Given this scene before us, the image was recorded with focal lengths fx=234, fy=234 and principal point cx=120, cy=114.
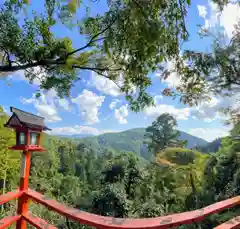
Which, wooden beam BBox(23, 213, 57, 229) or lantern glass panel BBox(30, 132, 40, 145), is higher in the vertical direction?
lantern glass panel BBox(30, 132, 40, 145)

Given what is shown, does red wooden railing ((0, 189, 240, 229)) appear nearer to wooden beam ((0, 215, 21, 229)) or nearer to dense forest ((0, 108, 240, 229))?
wooden beam ((0, 215, 21, 229))

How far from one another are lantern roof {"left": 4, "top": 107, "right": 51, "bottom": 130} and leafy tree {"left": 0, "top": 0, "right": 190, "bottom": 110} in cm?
81

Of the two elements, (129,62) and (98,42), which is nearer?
(129,62)

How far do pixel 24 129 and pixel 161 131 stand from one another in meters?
24.6

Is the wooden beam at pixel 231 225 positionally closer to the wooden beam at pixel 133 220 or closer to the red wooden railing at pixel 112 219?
the red wooden railing at pixel 112 219

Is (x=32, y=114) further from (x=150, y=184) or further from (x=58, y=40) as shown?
(x=150, y=184)

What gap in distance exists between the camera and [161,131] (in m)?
25.8

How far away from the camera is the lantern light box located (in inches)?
69.9

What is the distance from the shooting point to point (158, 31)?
1.35 meters

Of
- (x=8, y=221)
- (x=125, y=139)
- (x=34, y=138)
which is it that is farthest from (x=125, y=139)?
(x=8, y=221)

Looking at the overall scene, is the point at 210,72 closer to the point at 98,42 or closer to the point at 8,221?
the point at 98,42

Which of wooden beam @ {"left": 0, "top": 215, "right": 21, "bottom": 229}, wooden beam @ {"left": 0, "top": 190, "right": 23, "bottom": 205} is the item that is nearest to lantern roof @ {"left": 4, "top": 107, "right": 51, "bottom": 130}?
wooden beam @ {"left": 0, "top": 190, "right": 23, "bottom": 205}

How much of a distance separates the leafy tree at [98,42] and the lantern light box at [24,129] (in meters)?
0.82

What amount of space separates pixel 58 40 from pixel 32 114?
180 centimetres
